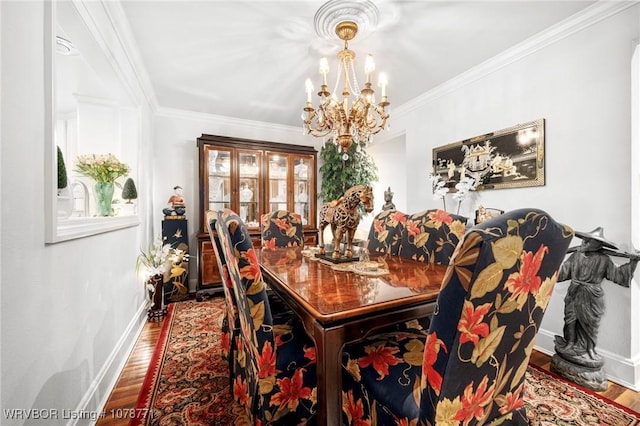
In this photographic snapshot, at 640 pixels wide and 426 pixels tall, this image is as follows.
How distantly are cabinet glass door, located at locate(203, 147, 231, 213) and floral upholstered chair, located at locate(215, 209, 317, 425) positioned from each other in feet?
8.65

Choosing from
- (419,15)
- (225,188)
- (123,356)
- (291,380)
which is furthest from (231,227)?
(225,188)

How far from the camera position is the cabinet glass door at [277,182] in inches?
149

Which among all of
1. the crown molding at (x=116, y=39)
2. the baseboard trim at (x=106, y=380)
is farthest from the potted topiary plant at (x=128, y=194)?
the baseboard trim at (x=106, y=380)

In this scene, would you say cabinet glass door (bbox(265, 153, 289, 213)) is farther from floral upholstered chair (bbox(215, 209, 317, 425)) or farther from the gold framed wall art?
floral upholstered chair (bbox(215, 209, 317, 425))

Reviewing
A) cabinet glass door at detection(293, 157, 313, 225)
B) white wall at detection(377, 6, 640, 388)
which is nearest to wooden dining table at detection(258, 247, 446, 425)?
white wall at detection(377, 6, 640, 388)

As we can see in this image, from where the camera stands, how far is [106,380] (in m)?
1.58

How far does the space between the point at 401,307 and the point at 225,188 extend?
123 inches

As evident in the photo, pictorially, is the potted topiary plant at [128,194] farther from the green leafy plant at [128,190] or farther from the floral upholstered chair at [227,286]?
the floral upholstered chair at [227,286]

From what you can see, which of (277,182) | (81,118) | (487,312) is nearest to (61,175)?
(81,118)

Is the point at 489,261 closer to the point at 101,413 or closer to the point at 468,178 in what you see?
the point at 101,413

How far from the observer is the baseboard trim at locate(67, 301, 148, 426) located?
51.5 inches

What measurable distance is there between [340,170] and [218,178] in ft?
5.95

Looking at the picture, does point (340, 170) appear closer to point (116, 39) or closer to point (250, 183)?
point (250, 183)

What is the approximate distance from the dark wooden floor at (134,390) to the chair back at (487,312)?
5.25 feet
